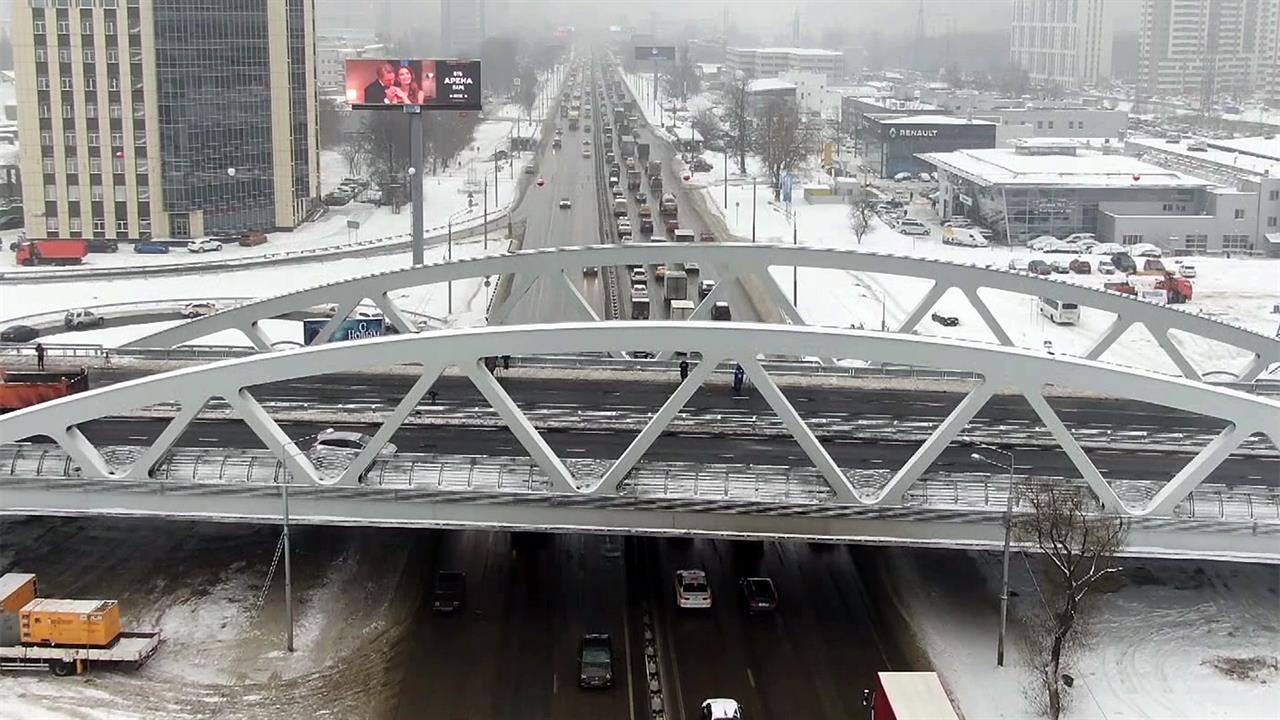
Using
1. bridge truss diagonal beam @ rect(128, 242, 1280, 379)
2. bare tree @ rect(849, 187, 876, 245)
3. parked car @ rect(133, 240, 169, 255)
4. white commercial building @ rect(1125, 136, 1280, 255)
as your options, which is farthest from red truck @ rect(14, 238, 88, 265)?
white commercial building @ rect(1125, 136, 1280, 255)

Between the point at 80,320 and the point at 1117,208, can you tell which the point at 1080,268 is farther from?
the point at 80,320

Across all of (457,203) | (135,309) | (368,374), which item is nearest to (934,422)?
(368,374)

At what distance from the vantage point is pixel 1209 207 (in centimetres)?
7388

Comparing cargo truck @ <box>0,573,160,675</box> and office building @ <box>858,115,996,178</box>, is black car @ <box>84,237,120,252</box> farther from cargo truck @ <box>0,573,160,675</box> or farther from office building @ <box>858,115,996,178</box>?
office building @ <box>858,115,996,178</box>

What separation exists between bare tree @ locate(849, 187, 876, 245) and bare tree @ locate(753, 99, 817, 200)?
582 centimetres

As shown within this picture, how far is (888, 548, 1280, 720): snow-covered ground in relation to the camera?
74.0 feet

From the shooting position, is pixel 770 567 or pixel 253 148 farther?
pixel 253 148

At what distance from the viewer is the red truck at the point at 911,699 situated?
63.9 feet

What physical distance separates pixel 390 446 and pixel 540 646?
6.31 metres

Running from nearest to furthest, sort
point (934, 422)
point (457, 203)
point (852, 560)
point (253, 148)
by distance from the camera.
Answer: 1. point (852, 560)
2. point (934, 422)
3. point (253, 148)
4. point (457, 203)

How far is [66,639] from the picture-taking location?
915 inches

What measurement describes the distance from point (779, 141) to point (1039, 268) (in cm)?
3375

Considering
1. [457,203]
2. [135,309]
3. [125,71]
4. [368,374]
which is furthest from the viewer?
[457,203]

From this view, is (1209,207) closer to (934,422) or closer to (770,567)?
(934,422)
